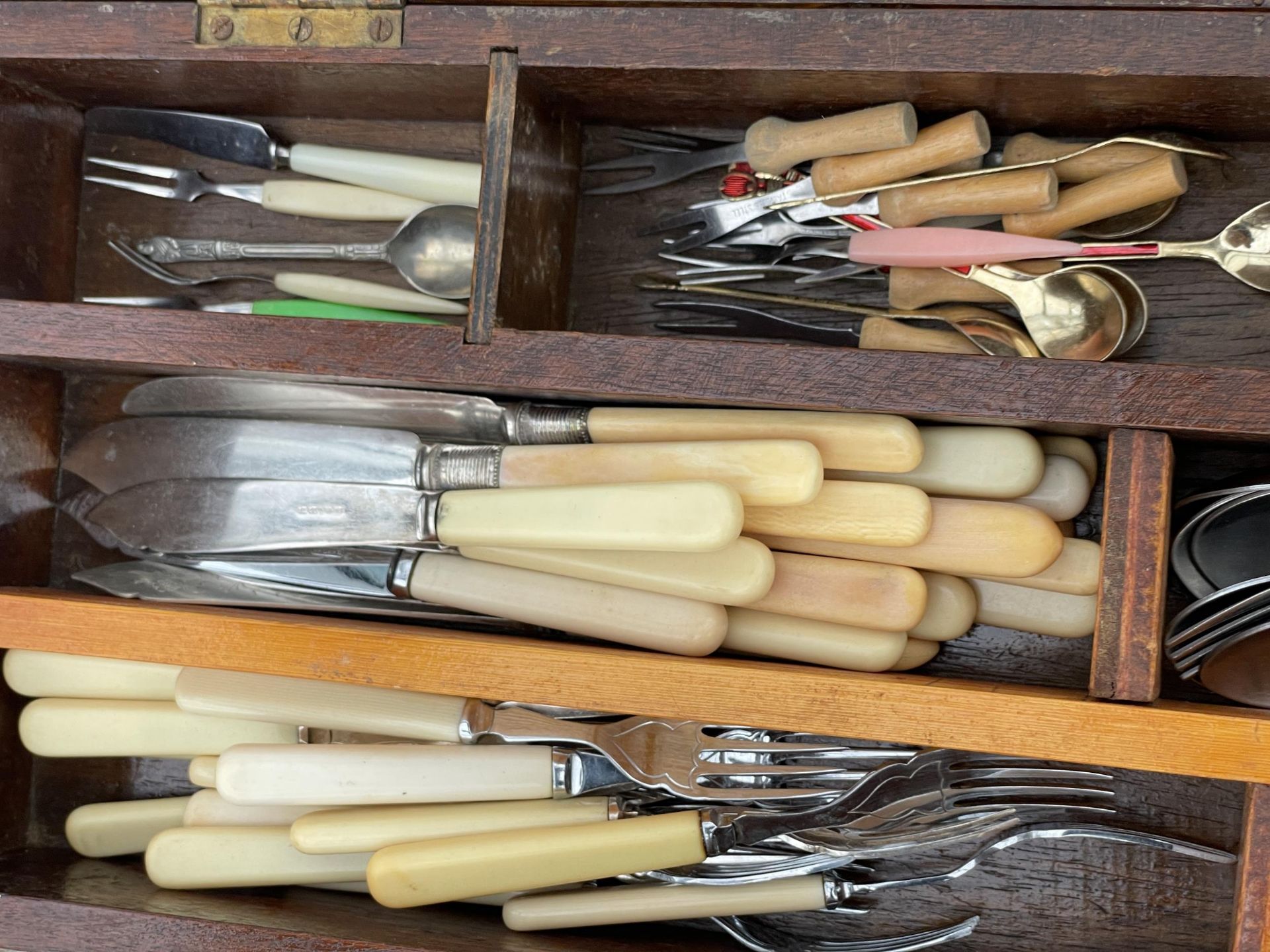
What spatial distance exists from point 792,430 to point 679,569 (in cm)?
12

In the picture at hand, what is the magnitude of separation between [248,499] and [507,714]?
263 mm

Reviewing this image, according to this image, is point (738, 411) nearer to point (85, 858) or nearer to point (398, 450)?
point (398, 450)

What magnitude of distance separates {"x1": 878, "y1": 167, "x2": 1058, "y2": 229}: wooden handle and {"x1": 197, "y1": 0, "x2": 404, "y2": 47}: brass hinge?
39 cm

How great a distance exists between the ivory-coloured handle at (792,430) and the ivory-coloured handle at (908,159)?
0.62 ft

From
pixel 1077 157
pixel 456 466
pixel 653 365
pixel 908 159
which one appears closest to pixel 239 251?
pixel 456 466

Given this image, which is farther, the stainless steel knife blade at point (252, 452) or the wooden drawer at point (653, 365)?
the stainless steel knife blade at point (252, 452)

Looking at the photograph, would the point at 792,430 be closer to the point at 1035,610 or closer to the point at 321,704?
the point at 1035,610

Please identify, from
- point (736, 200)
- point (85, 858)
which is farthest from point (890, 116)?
point (85, 858)

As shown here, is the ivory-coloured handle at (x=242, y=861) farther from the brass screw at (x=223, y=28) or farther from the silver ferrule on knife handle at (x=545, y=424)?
the brass screw at (x=223, y=28)

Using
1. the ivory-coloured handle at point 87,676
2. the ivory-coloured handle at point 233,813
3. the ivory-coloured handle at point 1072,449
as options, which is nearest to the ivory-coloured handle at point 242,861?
the ivory-coloured handle at point 233,813

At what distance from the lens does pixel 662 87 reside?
33.4 inches

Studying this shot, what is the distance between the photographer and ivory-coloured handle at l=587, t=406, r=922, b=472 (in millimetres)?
771

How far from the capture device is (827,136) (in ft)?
2.77

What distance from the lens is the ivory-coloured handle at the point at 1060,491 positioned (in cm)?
81
